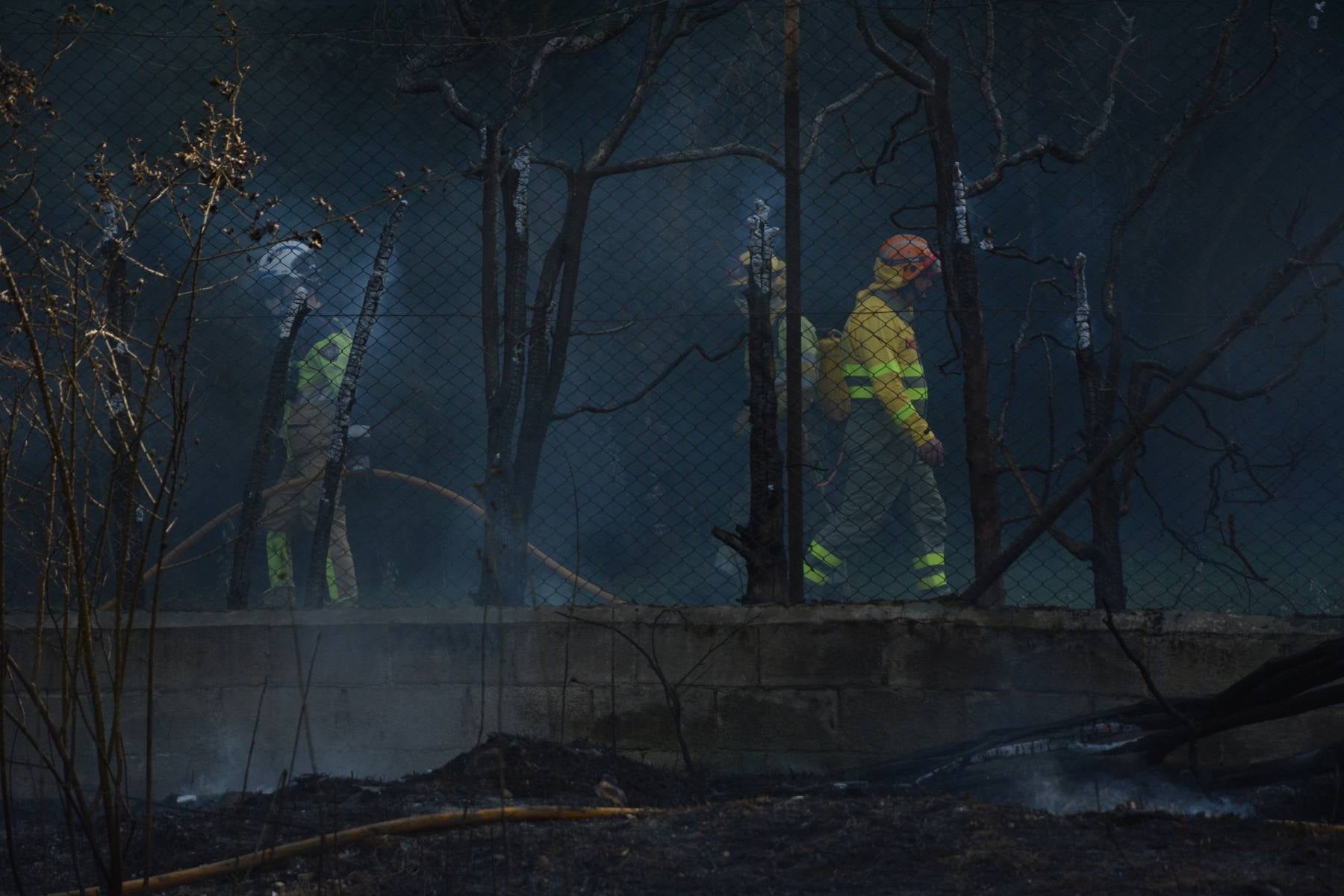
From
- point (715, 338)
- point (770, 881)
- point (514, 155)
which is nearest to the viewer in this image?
point (770, 881)

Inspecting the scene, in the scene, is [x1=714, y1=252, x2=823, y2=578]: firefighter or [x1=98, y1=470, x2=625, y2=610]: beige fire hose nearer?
[x1=714, y1=252, x2=823, y2=578]: firefighter

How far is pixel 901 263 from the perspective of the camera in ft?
22.7

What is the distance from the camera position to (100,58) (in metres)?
6.40

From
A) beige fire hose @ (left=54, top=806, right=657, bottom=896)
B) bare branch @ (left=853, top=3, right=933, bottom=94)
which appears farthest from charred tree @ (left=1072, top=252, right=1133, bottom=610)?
beige fire hose @ (left=54, top=806, right=657, bottom=896)

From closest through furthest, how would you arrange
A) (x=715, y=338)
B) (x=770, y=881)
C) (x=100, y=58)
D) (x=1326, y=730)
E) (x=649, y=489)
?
(x=770, y=881) < (x=1326, y=730) < (x=100, y=58) < (x=649, y=489) < (x=715, y=338)

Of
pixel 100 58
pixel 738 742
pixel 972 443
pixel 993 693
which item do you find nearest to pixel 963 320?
pixel 972 443

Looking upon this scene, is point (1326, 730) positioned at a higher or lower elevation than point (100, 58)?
lower

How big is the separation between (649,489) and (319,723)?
2.82 meters

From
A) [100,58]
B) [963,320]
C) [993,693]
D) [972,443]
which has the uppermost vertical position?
[100,58]

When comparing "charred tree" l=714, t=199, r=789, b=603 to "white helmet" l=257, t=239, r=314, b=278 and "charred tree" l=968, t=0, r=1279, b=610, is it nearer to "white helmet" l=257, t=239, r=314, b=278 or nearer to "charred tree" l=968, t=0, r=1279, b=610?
"charred tree" l=968, t=0, r=1279, b=610

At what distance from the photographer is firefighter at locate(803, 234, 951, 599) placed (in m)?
6.72

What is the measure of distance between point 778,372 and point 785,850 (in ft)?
9.88

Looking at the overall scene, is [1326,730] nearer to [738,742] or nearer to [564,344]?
[738,742]

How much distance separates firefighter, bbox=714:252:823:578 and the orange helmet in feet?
1.52
